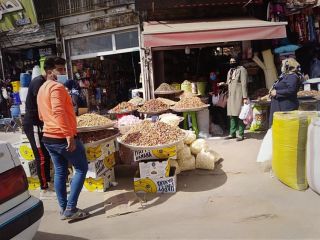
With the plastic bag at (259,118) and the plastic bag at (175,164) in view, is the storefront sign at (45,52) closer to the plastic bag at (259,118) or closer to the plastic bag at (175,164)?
the plastic bag at (259,118)

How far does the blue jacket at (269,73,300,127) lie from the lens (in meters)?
6.20

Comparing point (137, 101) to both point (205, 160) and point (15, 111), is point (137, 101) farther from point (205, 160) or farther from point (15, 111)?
point (15, 111)

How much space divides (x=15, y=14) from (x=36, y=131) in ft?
29.7

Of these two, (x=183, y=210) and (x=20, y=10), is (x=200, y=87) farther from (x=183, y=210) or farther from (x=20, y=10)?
(x=20, y=10)

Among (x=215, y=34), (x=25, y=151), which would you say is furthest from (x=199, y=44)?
(x=25, y=151)

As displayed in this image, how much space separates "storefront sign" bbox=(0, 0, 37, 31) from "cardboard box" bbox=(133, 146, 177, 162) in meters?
8.92

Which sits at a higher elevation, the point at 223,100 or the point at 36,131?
the point at 36,131

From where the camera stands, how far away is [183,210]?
15.4ft

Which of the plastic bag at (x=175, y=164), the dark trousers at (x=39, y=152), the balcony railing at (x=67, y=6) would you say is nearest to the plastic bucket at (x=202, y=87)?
the balcony railing at (x=67, y=6)

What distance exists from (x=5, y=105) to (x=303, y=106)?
37.8ft

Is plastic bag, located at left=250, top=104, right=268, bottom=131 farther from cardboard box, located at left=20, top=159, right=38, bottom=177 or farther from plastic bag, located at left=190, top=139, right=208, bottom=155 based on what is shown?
cardboard box, located at left=20, top=159, right=38, bottom=177

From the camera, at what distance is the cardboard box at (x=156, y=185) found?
5.29 metres

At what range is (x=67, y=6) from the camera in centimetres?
1173

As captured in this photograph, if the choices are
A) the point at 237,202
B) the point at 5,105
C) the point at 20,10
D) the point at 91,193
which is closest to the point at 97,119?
the point at 91,193
